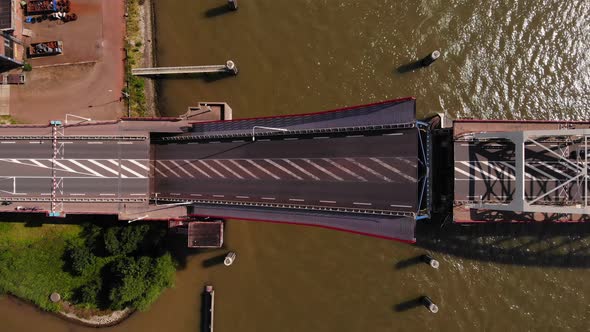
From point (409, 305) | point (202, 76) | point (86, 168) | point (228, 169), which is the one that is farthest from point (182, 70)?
point (409, 305)

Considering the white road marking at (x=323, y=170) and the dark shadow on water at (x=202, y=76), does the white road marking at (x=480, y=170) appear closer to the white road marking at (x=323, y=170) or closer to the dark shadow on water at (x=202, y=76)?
the white road marking at (x=323, y=170)

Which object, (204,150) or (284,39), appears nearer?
(204,150)

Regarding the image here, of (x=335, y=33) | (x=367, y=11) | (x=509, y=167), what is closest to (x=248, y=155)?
(x=335, y=33)

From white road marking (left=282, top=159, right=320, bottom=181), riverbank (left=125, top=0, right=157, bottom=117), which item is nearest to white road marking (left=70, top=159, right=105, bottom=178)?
riverbank (left=125, top=0, right=157, bottom=117)

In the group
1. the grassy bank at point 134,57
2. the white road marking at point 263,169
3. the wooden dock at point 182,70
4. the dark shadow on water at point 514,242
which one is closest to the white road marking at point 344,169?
the white road marking at point 263,169

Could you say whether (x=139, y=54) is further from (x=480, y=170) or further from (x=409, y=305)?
(x=409, y=305)

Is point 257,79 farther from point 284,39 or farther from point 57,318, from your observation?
point 57,318

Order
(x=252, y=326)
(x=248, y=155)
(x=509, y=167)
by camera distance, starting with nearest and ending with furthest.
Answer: (x=509, y=167), (x=248, y=155), (x=252, y=326)

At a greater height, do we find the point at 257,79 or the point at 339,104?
the point at 257,79
